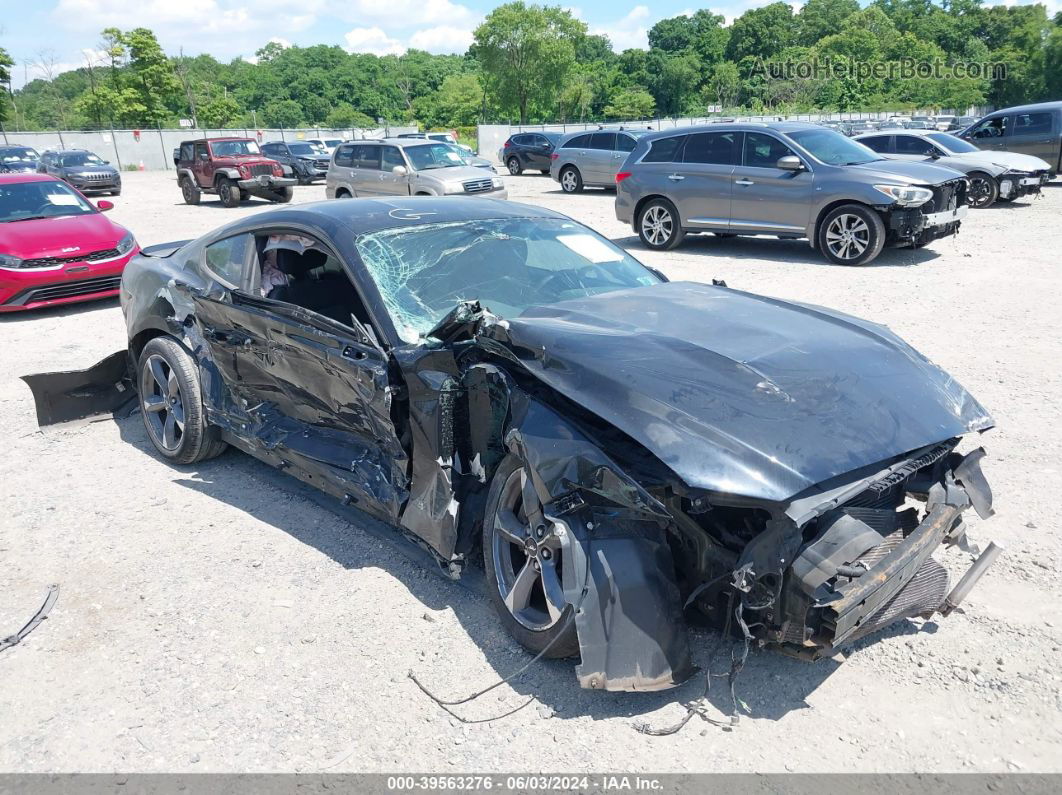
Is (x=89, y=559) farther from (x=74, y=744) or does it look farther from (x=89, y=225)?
(x=89, y=225)

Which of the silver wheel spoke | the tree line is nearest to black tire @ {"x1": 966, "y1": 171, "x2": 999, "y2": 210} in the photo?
the silver wheel spoke

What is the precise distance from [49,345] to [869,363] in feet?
27.4

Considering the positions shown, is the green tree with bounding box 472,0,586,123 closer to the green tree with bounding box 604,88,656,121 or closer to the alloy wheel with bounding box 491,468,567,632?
the green tree with bounding box 604,88,656,121

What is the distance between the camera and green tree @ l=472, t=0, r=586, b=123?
63031 millimetres

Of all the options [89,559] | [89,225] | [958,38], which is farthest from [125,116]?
[958,38]

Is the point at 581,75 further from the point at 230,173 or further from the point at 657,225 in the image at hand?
the point at 657,225

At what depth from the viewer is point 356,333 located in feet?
11.9

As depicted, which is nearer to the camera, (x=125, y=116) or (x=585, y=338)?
(x=585, y=338)

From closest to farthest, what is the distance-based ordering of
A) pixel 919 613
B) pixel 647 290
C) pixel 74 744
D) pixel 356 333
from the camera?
pixel 74 744, pixel 919 613, pixel 356 333, pixel 647 290

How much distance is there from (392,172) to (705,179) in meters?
7.86

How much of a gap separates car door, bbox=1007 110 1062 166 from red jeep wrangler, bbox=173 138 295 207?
1825cm

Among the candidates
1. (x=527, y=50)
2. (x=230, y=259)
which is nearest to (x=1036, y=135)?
(x=230, y=259)

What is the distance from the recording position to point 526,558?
3.21 metres
